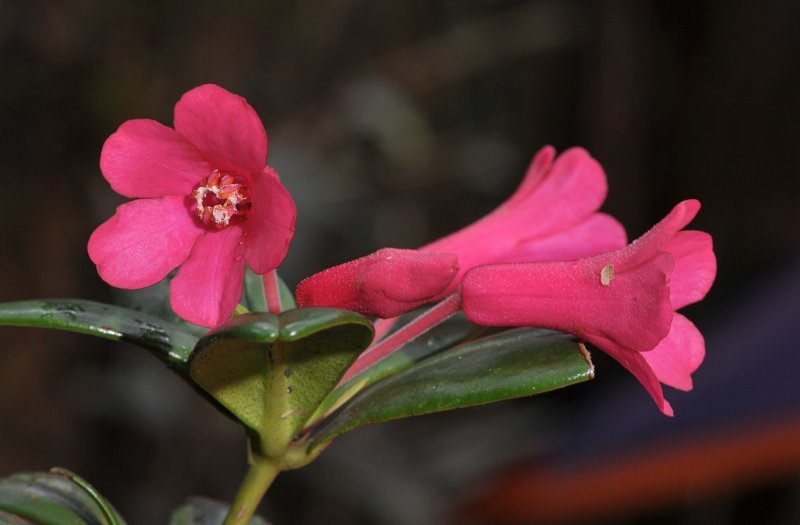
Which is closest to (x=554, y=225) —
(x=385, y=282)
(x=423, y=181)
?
(x=385, y=282)

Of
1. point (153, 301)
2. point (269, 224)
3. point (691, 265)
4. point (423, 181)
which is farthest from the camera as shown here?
point (423, 181)

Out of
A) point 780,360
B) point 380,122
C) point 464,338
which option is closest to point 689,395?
point 780,360

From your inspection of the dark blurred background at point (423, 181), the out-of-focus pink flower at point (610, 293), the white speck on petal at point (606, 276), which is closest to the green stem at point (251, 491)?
the out-of-focus pink flower at point (610, 293)

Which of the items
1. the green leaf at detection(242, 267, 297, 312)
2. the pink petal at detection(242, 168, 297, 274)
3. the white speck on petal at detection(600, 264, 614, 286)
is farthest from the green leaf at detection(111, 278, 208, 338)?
the white speck on petal at detection(600, 264, 614, 286)

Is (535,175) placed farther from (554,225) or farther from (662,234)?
(662,234)

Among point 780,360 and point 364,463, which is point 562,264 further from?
point 364,463

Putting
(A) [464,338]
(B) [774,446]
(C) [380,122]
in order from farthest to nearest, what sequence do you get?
(C) [380,122], (B) [774,446], (A) [464,338]
